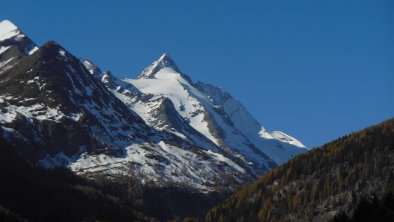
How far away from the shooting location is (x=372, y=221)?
93625 millimetres

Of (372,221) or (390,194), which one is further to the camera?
(390,194)

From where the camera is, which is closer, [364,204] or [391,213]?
[391,213]

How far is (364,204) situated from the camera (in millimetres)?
99562

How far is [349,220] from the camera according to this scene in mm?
96625

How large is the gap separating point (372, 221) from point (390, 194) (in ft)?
33.7

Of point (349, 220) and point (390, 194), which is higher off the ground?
point (390, 194)

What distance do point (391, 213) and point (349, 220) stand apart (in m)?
5.84

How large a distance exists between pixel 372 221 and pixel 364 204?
240 inches

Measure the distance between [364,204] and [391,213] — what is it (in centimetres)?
677

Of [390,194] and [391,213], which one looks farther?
[390,194]

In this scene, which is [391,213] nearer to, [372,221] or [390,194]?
[372,221]

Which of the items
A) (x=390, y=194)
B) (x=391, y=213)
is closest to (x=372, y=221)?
(x=391, y=213)

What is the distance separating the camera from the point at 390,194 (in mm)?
102562

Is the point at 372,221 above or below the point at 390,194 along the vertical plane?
below
